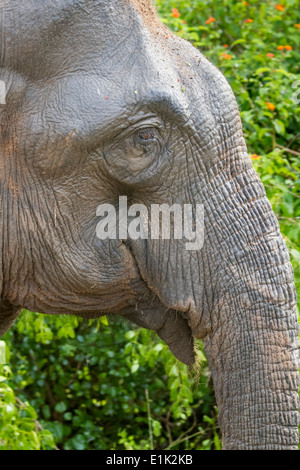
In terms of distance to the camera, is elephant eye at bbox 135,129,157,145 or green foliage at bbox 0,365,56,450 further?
green foliage at bbox 0,365,56,450

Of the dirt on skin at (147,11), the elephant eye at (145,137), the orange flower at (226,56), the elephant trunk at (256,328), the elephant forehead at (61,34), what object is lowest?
the elephant trunk at (256,328)

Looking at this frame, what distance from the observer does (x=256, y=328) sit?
2500 millimetres

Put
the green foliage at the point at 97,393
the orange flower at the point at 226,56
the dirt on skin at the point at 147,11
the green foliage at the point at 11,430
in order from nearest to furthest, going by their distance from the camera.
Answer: the dirt on skin at the point at 147,11, the green foliage at the point at 11,430, the orange flower at the point at 226,56, the green foliage at the point at 97,393

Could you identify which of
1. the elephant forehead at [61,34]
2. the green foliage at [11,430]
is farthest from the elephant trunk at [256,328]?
the green foliage at [11,430]

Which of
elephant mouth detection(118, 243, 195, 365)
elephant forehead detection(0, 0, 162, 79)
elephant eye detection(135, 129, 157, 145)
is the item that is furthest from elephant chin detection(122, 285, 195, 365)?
elephant forehead detection(0, 0, 162, 79)

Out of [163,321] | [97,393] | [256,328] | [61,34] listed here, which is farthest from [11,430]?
[61,34]

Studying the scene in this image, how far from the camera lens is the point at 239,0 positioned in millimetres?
5918

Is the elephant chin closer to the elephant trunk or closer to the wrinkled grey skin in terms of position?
the wrinkled grey skin

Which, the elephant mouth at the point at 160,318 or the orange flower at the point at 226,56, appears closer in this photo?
the elephant mouth at the point at 160,318

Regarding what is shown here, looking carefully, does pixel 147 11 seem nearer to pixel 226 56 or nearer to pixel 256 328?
pixel 256 328

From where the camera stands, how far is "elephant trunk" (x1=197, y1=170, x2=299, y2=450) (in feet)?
8.18

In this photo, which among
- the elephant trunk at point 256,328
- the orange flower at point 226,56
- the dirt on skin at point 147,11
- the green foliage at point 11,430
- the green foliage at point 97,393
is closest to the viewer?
the elephant trunk at point 256,328

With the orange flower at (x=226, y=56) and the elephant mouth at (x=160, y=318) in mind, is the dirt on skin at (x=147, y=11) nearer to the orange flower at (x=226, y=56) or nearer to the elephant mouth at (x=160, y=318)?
the elephant mouth at (x=160, y=318)

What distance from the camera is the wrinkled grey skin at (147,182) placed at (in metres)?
2.50
